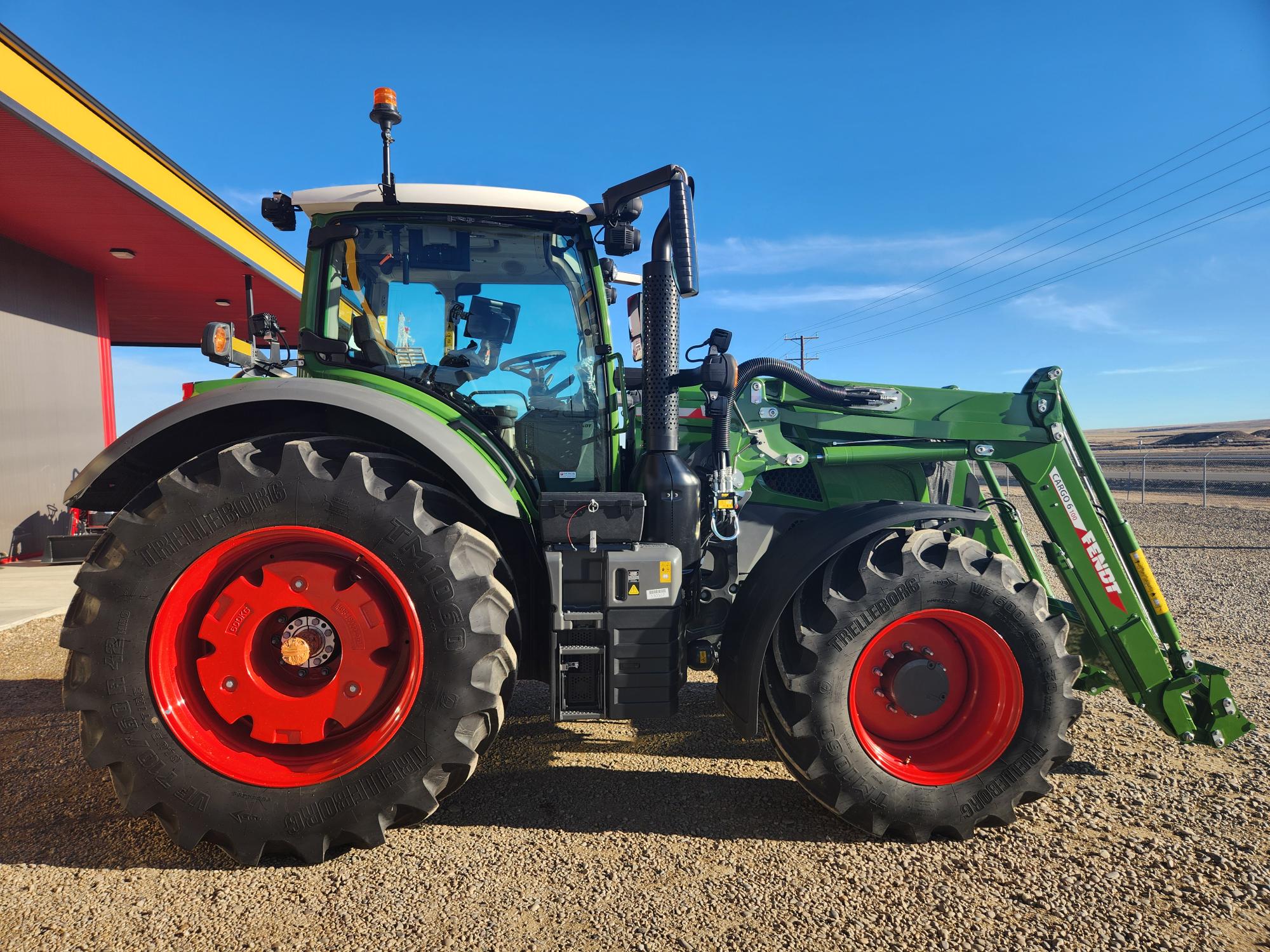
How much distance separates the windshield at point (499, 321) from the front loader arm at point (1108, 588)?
80.7 inches

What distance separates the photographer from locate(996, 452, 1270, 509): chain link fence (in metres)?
15.8

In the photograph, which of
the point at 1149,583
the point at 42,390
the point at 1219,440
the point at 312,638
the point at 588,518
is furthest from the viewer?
the point at 1219,440

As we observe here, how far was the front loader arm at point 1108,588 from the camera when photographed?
285cm

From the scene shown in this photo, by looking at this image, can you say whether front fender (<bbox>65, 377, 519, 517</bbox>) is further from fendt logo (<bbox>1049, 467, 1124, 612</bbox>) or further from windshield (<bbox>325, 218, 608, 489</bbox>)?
fendt logo (<bbox>1049, 467, 1124, 612</bbox>)

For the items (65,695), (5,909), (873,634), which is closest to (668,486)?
(873,634)

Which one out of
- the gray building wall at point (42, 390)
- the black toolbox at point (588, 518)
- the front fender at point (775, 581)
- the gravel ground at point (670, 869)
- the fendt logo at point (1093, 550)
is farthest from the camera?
the gray building wall at point (42, 390)

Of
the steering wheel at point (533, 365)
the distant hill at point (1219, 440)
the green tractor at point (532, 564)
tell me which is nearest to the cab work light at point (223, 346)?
the green tractor at point (532, 564)

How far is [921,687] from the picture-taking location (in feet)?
8.48

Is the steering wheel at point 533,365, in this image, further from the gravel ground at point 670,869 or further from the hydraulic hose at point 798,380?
the gravel ground at point 670,869

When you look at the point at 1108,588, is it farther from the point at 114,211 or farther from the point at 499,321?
the point at 114,211

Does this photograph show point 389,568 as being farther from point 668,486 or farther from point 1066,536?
point 1066,536

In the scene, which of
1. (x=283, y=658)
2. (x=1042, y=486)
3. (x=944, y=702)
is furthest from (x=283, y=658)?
(x=1042, y=486)

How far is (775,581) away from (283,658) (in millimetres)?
1787

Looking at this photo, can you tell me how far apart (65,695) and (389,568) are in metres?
1.13
